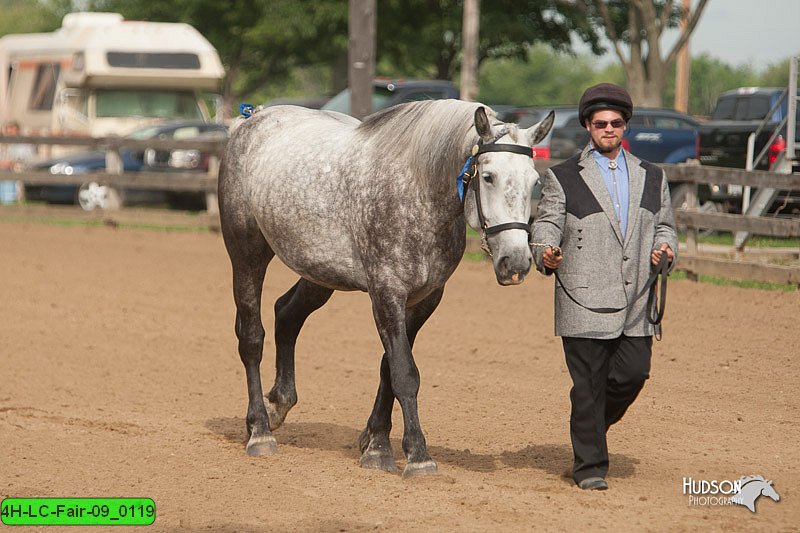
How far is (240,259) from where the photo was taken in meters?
6.90

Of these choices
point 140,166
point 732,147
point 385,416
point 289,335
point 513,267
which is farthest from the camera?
point 140,166

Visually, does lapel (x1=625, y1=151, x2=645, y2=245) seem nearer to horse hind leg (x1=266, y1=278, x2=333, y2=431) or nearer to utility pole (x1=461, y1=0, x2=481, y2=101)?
horse hind leg (x1=266, y1=278, x2=333, y2=431)

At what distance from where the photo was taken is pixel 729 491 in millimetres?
5449

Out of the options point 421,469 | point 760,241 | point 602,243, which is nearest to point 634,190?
point 602,243

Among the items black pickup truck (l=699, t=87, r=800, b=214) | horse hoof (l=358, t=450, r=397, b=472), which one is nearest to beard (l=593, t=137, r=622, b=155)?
horse hoof (l=358, t=450, r=397, b=472)

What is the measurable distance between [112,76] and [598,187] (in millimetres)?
18291

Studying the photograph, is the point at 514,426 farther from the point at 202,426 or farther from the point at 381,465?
the point at 202,426

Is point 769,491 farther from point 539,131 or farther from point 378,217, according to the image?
point 378,217

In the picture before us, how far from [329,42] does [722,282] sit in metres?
22.0

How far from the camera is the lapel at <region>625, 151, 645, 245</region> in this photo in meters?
5.37

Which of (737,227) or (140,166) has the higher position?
(737,227)

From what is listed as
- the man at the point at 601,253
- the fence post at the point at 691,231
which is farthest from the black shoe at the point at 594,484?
the fence post at the point at 691,231

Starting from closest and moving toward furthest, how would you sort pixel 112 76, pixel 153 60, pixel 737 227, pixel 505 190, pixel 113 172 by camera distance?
1. pixel 505 190
2. pixel 737 227
3. pixel 113 172
4. pixel 112 76
5. pixel 153 60

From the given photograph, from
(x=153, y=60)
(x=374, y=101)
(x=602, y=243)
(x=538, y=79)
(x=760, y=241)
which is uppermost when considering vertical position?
(x=602, y=243)
